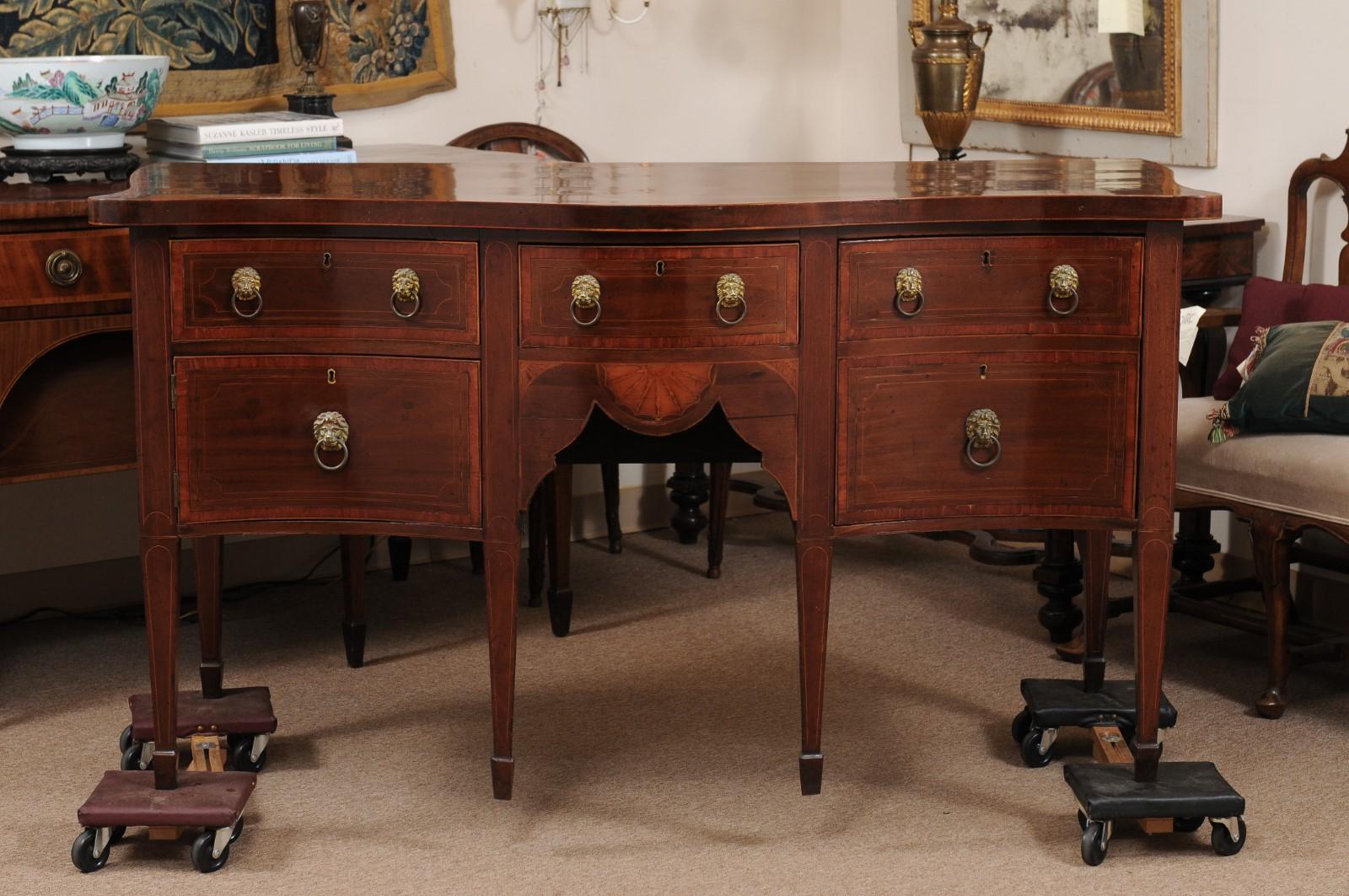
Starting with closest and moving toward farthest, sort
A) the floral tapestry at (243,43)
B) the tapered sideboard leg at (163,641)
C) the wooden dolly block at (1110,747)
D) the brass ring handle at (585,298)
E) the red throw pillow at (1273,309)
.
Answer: the brass ring handle at (585,298) < the tapered sideboard leg at (163,641) < the wooden dolly block at (1110,747) < the red throw pillow at (1273,309) < the floral tapestry at (243,43)

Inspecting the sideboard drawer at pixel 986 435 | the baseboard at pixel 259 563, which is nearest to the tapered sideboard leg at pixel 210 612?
the baseboard at pixel 259 563

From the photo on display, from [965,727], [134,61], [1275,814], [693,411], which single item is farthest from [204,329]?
[1275,814]

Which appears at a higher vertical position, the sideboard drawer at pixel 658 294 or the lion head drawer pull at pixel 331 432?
the sideboard drawer at pixel 658 294

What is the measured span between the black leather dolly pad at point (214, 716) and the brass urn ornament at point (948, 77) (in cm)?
227

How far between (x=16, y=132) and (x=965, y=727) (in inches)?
86.1

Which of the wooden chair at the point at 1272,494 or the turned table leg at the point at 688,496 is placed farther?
the turned table leg at the point at 688,496

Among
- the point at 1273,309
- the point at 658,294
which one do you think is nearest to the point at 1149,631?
the point at 658,294

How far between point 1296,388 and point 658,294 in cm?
143

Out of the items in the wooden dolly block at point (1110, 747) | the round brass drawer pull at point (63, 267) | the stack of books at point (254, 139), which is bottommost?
the wooden dolly block at point (1110, 747)

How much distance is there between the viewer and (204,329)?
2412 millimetres

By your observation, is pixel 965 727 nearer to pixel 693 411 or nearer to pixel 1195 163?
pixel 693 411

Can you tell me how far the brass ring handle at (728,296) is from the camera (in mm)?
2361

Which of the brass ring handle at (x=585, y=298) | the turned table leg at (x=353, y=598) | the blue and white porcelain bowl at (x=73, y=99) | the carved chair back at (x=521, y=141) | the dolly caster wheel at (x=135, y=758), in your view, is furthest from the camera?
the carved chair back at (x=521, y=141)

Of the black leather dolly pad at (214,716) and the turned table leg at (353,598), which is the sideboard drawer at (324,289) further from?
the turned table leg at (353,598)
